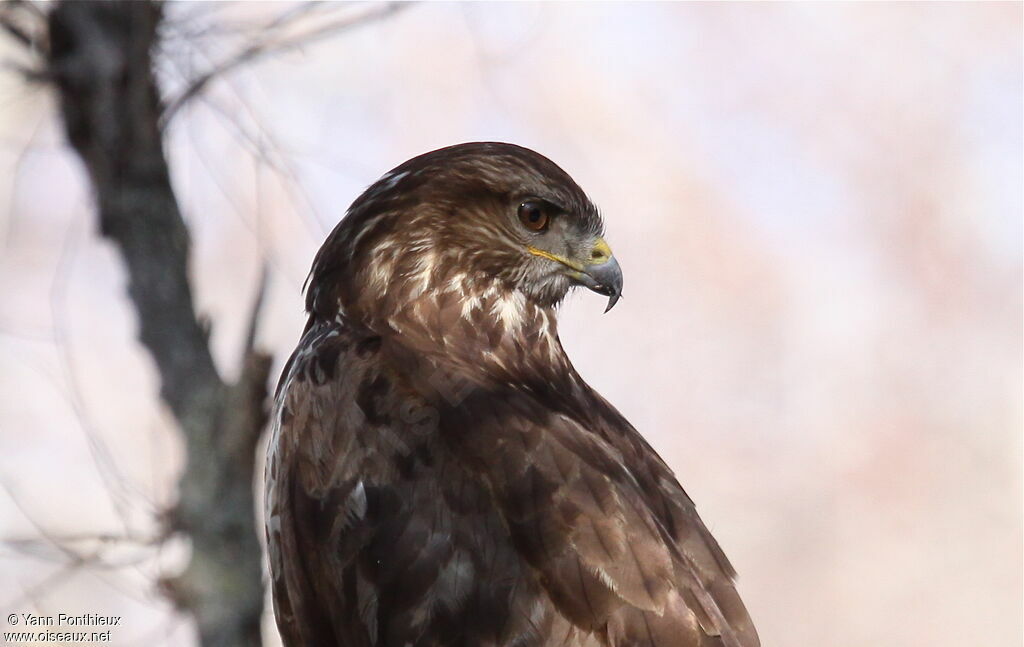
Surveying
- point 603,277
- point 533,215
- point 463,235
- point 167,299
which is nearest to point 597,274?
point 603,277

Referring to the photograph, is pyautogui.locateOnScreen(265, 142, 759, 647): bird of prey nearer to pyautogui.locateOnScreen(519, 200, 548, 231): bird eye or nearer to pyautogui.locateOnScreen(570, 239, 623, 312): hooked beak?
pyautogui.locateOnScreen(519, 200, 548, 231): bird eye

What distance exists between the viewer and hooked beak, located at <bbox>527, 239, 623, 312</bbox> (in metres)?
3.06

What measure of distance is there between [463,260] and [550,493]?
0.69 meters

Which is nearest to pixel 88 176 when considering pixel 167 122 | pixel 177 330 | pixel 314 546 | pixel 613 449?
pixel 167 122

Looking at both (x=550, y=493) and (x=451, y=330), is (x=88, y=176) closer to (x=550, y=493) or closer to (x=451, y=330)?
(x=451, y=330)

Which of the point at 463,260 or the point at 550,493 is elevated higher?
the point at 463,260

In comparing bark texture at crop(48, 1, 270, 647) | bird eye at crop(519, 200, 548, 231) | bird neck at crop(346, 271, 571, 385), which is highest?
bird eye at crop(519, 200, 548, 231)

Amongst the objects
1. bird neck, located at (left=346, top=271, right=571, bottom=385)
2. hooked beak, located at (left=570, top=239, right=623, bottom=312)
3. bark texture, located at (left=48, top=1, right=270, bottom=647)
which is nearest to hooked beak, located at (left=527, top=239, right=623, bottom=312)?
hooked beak, located at (left=570, top=239, right=623, bottom=312)

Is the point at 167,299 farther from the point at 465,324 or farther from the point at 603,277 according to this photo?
the point at 603,277

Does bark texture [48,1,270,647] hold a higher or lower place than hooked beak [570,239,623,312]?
lower

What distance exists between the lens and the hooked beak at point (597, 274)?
10.1 feet

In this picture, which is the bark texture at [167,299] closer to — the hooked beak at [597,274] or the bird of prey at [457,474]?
the bird of prey at [457,474]

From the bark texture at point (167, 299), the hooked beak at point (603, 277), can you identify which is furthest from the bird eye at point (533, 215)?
the bark texture at point (167, 299)

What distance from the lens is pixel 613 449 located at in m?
2.75
